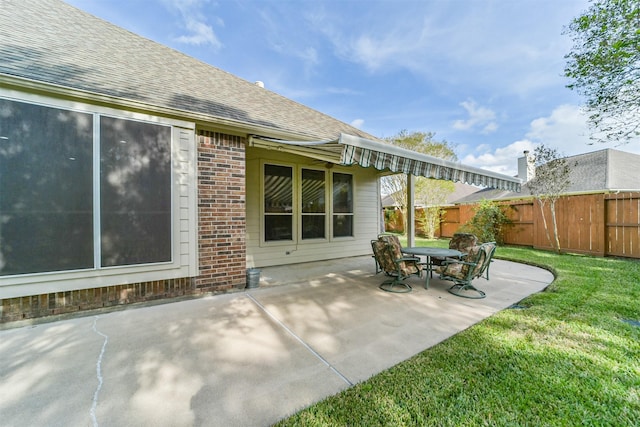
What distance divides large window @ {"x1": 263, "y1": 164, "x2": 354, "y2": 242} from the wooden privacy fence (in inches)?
331

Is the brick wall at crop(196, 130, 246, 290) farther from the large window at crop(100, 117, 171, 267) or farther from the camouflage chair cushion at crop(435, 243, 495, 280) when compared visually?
the camouflage chair cushion at crop(435, 243, 495, 280)

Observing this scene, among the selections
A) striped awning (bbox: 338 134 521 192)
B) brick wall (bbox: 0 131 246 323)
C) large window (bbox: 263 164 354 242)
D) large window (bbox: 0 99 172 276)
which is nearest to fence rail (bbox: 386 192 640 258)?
striped awning (bbox: 338 134 521 192)

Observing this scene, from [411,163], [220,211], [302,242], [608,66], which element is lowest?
[302,242]

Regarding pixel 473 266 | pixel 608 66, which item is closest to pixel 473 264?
pixel 473 266

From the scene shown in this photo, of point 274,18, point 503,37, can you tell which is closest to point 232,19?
point 274,18

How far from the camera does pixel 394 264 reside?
5258 mm

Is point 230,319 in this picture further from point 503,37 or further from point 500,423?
point 503,37

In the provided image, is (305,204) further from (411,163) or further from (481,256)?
(481,256)

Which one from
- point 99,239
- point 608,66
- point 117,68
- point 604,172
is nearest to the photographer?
point 99,239

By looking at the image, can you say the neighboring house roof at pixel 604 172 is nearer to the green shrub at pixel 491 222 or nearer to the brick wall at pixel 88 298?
the green shrub at pixel 491 222

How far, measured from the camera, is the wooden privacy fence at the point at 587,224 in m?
8.29

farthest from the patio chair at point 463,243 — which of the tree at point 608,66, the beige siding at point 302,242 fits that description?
the tree at point 608,66

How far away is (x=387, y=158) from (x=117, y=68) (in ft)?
18.5

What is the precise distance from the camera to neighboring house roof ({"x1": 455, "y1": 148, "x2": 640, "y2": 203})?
38.6 feet
